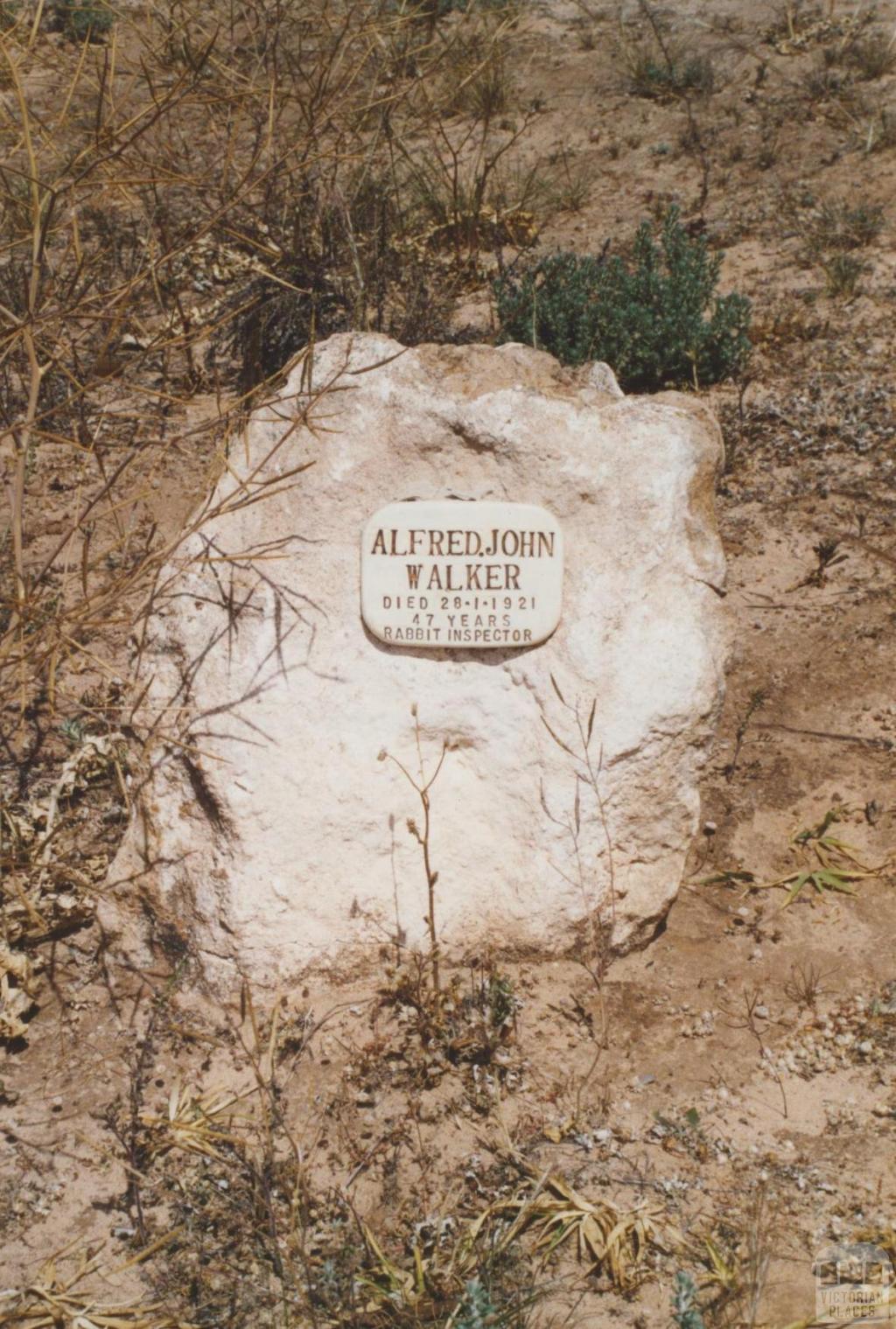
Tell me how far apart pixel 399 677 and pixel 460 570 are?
0.36 m

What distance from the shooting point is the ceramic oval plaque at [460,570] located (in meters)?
3.50

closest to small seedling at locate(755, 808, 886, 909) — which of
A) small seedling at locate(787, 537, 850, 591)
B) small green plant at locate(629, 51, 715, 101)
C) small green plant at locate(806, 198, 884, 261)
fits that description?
small seedling at locate(787, 537, 850, 591)

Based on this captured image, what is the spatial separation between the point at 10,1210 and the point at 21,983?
2.23ft

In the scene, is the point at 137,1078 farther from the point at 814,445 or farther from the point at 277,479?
the point at 814,445

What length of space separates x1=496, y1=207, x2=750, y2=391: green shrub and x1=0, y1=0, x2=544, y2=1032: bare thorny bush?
0.57 m

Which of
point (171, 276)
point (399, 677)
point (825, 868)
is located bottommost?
point (825, 868)

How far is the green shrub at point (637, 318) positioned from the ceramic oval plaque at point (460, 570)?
232 cm

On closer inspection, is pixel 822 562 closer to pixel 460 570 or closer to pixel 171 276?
pixel 460 570

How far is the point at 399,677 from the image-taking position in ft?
11.6

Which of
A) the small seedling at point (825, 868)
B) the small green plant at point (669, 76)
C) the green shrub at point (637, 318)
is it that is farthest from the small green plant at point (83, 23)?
the small seedling at point (825, 868)

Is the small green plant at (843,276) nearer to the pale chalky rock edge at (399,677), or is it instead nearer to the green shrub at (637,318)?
the green shrub at (637,318)

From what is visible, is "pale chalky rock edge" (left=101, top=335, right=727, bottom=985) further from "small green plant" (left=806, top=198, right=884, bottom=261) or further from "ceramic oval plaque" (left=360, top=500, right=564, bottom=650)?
"small green plant" (left=806, top=198, right=884, bottom=261)

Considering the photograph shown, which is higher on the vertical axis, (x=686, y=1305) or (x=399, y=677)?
(x=399, y=677)

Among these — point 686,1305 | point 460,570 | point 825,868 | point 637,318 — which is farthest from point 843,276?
point 686,1305
